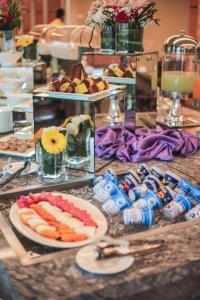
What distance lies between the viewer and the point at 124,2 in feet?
4.81

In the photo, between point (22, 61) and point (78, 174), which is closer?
point (78, 174)

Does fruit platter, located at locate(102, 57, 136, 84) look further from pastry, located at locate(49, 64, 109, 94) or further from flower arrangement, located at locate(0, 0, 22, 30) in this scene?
flower arrangement, located at locate(0, 0, 22, 30)

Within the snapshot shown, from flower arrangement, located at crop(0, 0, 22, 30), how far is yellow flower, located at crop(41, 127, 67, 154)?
0.93 metres

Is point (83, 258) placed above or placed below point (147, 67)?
below

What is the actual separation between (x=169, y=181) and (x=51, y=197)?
0.31 m

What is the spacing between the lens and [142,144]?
144 centimetres

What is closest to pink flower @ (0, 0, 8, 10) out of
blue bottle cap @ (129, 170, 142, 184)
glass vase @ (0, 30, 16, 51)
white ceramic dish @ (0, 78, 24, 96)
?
glass vase @ (0, 30, 16, 51)

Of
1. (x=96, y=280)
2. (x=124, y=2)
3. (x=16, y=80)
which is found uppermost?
(x=124, y=2)

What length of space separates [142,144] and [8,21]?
93cm

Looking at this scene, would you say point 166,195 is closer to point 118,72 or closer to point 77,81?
point 77,81

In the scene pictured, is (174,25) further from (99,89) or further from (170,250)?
(170,250)

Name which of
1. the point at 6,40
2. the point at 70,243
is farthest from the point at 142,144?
the point at 6,40

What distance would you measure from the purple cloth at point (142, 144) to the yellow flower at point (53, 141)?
0.26m

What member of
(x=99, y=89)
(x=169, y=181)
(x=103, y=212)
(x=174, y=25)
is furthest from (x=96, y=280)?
(x=174, y=25)
